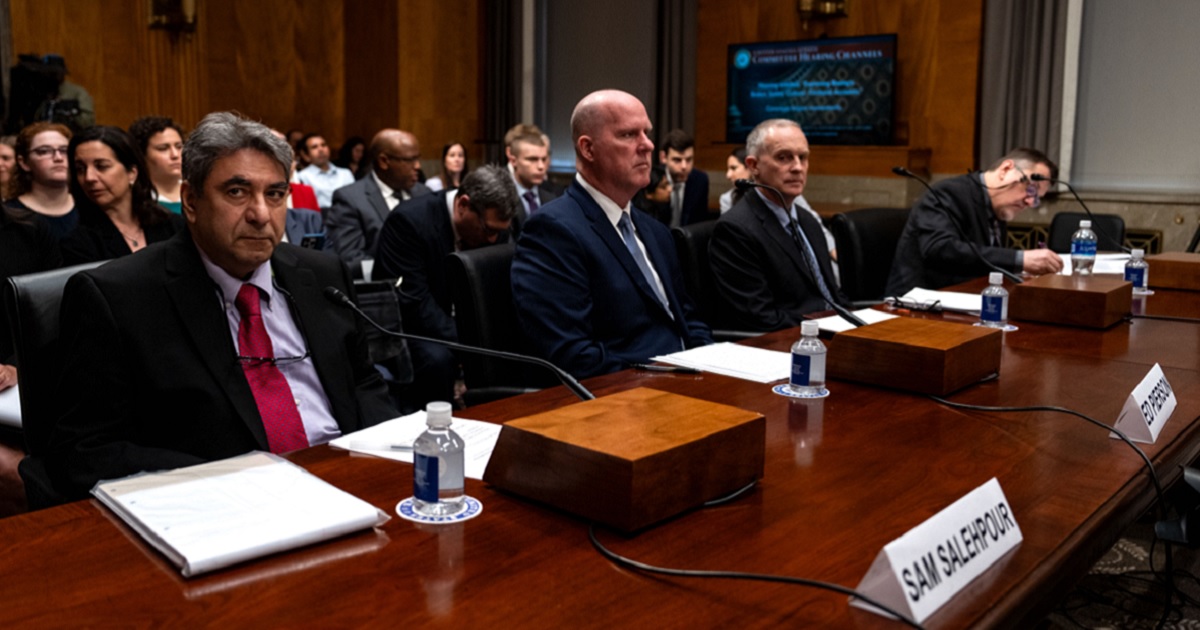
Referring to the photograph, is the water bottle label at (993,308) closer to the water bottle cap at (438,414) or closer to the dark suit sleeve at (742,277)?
the dark suit sleeve at (742,277)

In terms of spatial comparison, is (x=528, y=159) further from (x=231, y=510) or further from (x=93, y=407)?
(x=231, y=510)

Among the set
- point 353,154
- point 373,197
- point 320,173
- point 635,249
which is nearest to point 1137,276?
point 635,249

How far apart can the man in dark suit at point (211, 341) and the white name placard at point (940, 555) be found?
1147mm

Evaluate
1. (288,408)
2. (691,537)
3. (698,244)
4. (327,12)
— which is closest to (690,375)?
(288,408)

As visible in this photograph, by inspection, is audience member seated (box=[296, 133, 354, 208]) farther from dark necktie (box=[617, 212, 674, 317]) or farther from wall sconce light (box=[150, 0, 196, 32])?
dark necktie (box=[617, 212, 674, 317])

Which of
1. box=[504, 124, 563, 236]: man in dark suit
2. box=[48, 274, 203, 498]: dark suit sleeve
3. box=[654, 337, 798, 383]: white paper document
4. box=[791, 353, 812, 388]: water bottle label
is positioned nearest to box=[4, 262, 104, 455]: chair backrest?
box=[48, 274, 203, 498]: dark suit sleeve

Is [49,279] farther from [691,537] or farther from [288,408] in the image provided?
[691,537]

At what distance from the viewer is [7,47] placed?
7863 millimetres

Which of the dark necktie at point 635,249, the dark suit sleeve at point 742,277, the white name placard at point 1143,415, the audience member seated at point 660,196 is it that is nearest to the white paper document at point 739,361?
the dark necktie at point 635,249

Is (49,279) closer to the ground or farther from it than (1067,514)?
farther from it

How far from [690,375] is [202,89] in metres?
8.60

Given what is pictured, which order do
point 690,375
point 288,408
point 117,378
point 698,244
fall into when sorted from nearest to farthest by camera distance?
point 117,378
point 288,408
point 690,375
point 698,244

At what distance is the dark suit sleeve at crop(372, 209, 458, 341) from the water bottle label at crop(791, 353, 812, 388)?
7.36 ft

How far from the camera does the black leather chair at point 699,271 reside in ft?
11.9
